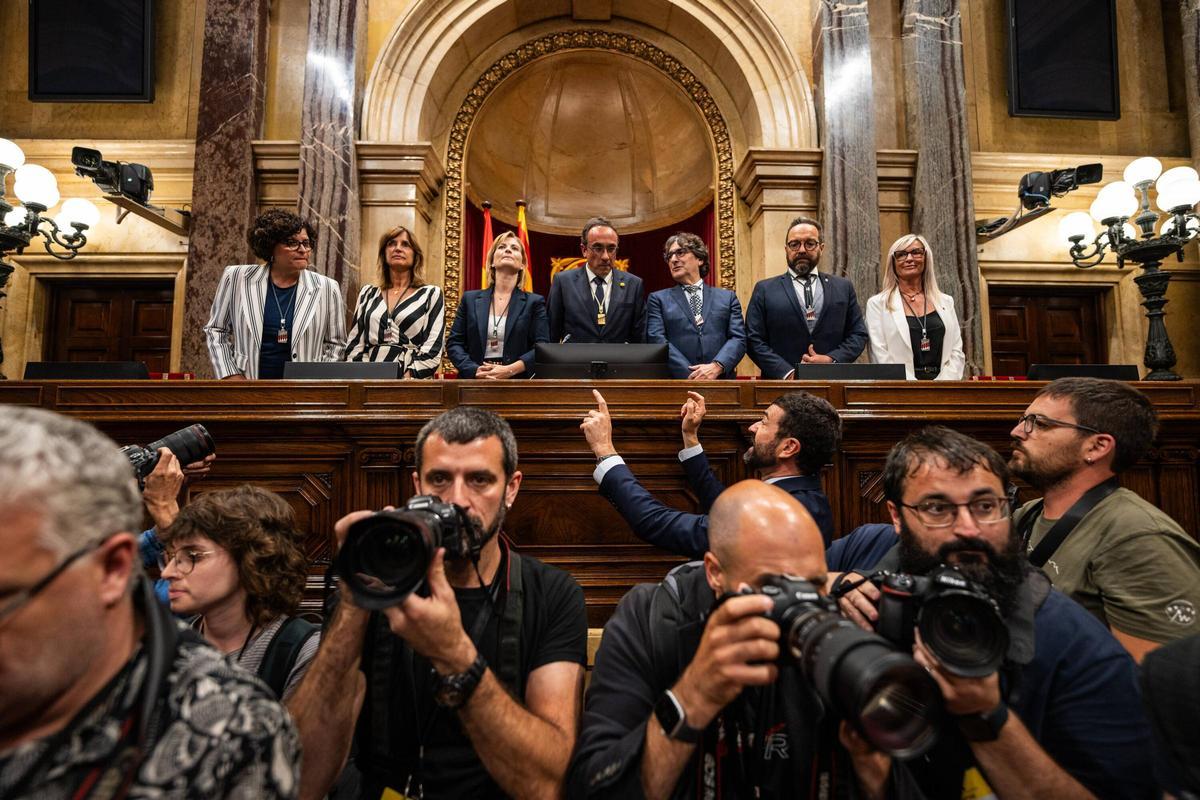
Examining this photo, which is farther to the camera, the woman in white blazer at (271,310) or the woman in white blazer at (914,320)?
the woman in white blazer at (914,320)

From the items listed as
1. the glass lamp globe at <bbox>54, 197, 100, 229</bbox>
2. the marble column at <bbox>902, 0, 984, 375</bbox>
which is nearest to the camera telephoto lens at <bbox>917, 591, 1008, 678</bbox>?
the marble column at <bbox>902, 0, 984, 375</bbox>

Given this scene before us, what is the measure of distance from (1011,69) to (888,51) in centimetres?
115

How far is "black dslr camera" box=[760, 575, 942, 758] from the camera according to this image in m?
0.87

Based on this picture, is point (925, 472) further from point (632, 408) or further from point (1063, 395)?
point (632, 408)

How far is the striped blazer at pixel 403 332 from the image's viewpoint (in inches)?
142

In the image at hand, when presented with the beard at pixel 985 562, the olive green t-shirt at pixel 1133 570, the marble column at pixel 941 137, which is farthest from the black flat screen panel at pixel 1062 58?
the beard at pixel 985 562

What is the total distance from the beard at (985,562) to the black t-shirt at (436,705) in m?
0.74

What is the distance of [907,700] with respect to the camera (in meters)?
0.96

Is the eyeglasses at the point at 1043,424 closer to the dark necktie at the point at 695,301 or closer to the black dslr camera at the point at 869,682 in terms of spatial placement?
the black dslr camera at the point at 869,682

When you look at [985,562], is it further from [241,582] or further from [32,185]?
[32,185]

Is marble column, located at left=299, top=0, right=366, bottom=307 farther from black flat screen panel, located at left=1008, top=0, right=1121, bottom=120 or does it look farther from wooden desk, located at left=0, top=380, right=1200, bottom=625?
black flat screen panel, located at left=1008, top=0, right=1121, bottom=120

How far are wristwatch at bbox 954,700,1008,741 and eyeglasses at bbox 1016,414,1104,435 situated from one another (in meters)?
1.07

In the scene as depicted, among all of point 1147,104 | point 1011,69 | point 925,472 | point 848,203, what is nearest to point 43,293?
point 848,203

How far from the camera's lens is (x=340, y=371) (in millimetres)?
2828
